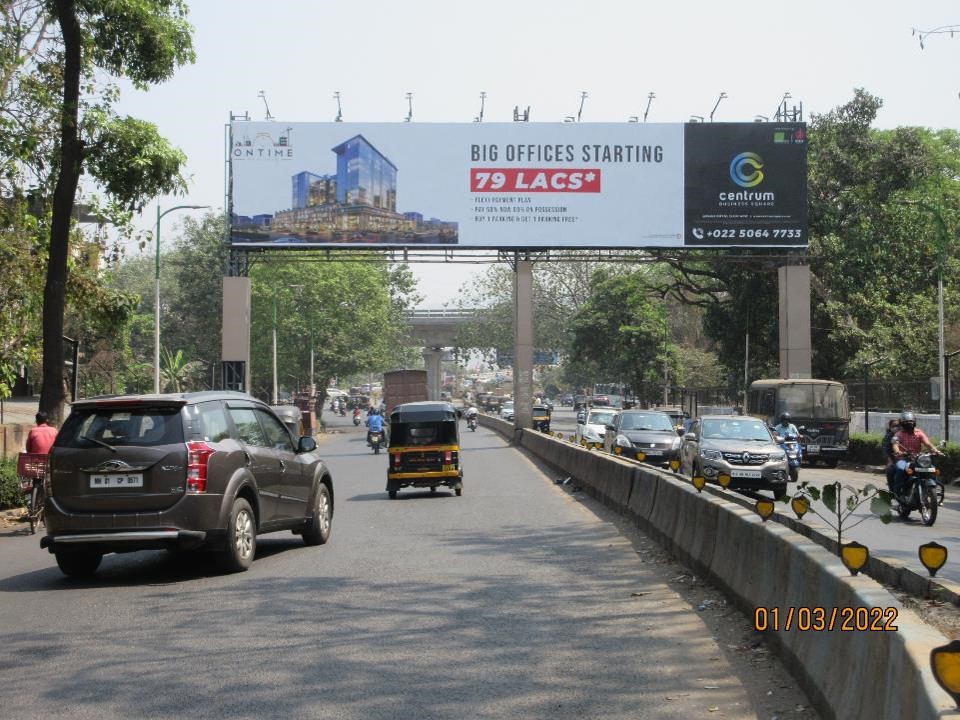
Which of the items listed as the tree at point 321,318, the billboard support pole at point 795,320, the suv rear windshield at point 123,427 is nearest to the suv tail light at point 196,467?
the suv rear windshield at point 123,427

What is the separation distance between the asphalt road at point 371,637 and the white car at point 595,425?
27.7m

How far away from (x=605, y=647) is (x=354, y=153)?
1448 inches

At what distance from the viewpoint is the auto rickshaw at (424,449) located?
24.4m

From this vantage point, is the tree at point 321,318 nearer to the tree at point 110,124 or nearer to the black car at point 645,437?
the black car at point 645,437

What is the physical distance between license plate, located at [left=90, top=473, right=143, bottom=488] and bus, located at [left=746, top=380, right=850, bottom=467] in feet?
85.7

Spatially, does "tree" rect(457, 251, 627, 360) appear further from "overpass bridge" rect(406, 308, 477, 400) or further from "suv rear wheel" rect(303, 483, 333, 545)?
"suv rear wheel" rect(303, 483, 333, 545)

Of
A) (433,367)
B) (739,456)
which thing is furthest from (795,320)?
(433,367)

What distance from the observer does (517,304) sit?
159ft

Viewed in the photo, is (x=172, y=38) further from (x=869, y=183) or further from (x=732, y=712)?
(x=869, y=183)

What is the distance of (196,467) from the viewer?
11.7m

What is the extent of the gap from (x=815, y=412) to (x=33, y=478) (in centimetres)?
2589

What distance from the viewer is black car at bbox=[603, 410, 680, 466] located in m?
32.0

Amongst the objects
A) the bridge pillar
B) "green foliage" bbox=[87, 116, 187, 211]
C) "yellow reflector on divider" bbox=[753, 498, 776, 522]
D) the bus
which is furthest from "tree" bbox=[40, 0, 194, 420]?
the bridge pillar
